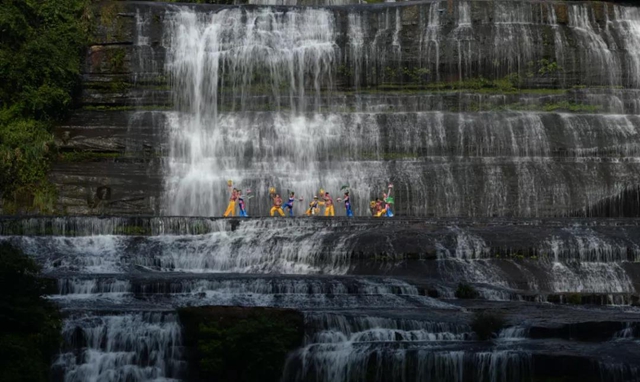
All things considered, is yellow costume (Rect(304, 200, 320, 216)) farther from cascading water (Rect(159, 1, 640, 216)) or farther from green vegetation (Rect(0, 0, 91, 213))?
green vegetation (Rect(0, 0, 91, 213))

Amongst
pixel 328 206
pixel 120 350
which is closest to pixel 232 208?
pixel 328 206

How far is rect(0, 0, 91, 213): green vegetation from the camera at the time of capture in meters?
35.7

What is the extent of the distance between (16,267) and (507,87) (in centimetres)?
2703

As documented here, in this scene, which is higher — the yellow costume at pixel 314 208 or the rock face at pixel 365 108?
the rock face at pixel 365 108

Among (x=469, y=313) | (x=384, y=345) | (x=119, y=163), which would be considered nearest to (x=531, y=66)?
(x=119, y=163)

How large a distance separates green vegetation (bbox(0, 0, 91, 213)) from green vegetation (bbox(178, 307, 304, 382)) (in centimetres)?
1897

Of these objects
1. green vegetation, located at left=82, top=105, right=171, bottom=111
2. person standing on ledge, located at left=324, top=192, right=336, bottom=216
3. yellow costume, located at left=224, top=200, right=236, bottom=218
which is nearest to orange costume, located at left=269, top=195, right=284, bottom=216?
yellow costume, located at left=224, top=200, right=236, bottom=218

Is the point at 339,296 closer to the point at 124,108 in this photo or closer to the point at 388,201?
the point at 388,201

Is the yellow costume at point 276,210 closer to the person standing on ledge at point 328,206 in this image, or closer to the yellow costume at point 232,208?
the yellow costume at point 232,208

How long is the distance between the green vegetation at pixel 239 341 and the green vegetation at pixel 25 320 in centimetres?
227

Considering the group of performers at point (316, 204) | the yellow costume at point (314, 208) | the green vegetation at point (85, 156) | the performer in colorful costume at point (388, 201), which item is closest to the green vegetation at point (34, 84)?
the green vegetation at point (85, 156)

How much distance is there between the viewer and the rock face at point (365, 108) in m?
35.8

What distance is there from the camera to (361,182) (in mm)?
36312

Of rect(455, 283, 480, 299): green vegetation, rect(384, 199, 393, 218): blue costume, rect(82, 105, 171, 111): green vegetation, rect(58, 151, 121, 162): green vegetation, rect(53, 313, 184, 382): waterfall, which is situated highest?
rect(82, 105, 171, 111): green vegetation
